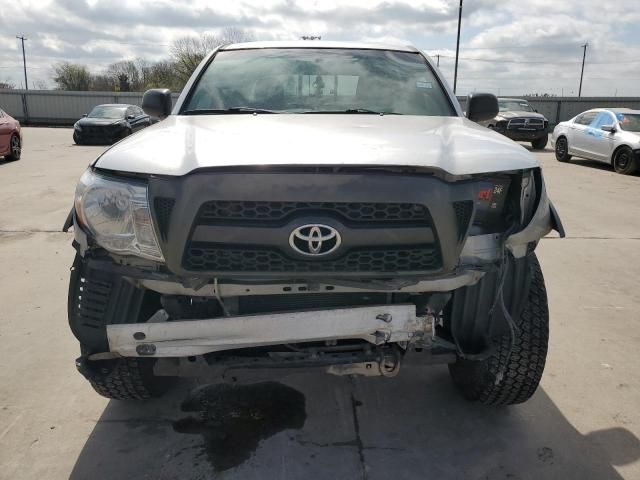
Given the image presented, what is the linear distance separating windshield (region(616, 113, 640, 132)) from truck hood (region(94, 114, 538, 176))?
37.7 ft

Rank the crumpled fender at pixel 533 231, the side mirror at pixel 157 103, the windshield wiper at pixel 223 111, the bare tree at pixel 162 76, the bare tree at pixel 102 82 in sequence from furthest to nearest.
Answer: the bare tree at pixel 102 82 → the bare tree at pixel 162 76 → the side mirror at pixel 157 103 → the windshield wiper at pixel 223 111 → the crumpled fender at pixel 533 231

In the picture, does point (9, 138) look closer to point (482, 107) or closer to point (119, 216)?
point (482, 107)

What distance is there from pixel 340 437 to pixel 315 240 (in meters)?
1.22

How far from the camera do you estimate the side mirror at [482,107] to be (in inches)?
140

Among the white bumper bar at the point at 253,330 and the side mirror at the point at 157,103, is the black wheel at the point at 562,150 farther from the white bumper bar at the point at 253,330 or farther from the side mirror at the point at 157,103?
the white bumper bar at the point at 253,330

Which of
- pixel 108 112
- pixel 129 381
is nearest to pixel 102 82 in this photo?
pixel 108 112

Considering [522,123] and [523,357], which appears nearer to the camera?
[523,357]

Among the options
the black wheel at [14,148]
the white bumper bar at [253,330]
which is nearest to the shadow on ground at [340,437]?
the white bumper bar at [253,330]

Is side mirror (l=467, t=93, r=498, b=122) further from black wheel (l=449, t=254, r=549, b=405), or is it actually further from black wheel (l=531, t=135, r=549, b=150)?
black wheel (l=531, t=135, r=549, b=150)

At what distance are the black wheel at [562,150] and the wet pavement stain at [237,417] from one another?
13463 millimetres

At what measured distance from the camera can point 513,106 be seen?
17859 millimetres

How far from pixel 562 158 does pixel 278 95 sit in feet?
43.4

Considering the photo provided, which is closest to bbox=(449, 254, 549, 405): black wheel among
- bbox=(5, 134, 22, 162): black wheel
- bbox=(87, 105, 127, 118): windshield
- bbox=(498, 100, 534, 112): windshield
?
bbox=(5, 134, 22, 162): black wheel

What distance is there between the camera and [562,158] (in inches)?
569
